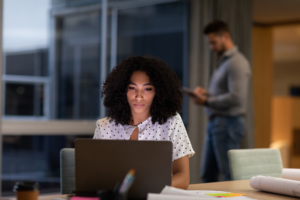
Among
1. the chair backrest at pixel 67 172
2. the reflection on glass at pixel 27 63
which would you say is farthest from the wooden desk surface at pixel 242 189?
the reflection on glass at pixel 27 63

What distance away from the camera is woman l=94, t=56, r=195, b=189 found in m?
1.50

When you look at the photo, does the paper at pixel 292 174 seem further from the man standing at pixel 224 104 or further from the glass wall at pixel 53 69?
the glass wall at pixel 53 69

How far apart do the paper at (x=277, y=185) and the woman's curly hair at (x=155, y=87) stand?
41 centimetres

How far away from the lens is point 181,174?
1.42m

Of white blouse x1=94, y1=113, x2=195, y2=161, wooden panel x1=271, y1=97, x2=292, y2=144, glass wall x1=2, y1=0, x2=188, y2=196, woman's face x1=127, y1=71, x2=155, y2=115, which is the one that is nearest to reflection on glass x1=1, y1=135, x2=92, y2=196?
glass wall x1=2, y1=0, x2=188, y2=196

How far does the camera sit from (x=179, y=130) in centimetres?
155

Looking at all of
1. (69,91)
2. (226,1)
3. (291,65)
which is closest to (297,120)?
(226,1)

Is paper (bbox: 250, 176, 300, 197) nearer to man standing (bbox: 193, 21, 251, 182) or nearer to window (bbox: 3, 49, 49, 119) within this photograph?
man standing (bbox: 193, 21, 251, 182)

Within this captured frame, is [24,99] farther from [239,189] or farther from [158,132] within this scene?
[239,189]

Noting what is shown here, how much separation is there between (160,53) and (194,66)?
1.41 ft

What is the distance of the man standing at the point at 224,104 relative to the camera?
313 centimetres

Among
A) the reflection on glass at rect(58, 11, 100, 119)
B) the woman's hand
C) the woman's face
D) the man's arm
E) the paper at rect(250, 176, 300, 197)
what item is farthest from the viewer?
the reflection on glass at rect(58, 11, 100, 119)

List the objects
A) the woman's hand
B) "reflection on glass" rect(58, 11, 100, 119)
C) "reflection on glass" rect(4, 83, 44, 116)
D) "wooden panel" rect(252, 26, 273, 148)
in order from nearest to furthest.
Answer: the woman's hand
"reflection on glass" rect(4, 83, 44, 116)
"reflection on glass" rect(58, 11, 100, 119)
"wooden panel" rect(252, 26, 273, 148)

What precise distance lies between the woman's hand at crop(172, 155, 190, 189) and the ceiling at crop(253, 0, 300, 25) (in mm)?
3593
